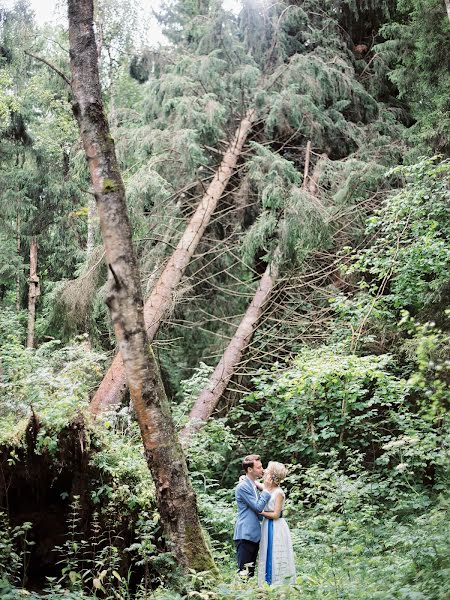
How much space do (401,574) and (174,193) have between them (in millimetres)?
8572

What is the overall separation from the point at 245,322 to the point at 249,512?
20.7 feet

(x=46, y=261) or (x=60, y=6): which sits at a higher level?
(x=60, y=6)

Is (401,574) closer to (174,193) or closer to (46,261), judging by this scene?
(174,193)

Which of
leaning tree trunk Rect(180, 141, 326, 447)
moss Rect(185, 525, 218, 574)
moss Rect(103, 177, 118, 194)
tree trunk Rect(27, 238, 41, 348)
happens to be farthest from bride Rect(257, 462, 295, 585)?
tree trunk Rect(27, 238, 41, 348)

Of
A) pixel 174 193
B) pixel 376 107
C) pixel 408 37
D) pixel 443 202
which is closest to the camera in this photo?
pixel 443 202

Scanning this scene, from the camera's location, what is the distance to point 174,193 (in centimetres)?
1212

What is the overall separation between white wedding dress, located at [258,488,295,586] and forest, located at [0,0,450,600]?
0.28m

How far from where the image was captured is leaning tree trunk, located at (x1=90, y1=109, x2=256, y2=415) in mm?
10742

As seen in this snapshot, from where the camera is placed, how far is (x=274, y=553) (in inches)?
243

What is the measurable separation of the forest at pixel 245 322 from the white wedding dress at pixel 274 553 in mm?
282

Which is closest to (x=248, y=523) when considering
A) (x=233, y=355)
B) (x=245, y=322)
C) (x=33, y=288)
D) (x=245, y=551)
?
(x=245, y=551)

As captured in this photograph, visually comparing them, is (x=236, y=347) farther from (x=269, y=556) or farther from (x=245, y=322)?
(x=269, y=556)

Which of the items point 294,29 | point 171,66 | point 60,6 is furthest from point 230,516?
point 60,6

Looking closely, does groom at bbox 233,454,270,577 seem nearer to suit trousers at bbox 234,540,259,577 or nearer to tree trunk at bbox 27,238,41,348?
suit trousers at bbox 234,540,259,577
